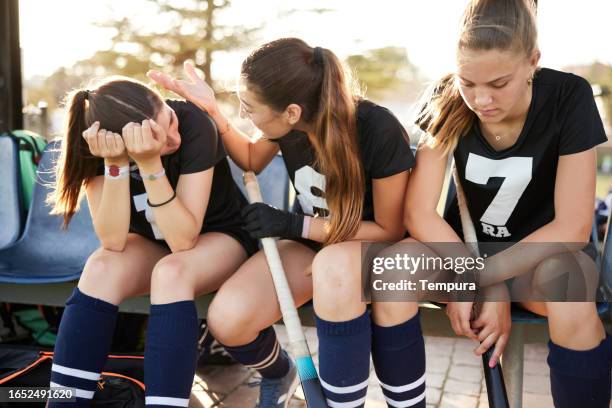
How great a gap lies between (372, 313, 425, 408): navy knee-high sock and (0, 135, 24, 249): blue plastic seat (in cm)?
166

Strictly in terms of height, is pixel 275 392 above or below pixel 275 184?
below

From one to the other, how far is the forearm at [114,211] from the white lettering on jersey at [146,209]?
3.1 inches

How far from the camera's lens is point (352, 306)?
4.83 feet

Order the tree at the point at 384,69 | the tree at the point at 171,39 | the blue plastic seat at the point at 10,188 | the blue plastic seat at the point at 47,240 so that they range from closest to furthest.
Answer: the blue plastic seat at the point at 47,240 → the blue plastic seat at the point at 10,188 → the tree at the point at 171,39 → the tree at the point at 384,69

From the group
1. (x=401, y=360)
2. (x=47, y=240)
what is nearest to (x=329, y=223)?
(x=401, y=360)

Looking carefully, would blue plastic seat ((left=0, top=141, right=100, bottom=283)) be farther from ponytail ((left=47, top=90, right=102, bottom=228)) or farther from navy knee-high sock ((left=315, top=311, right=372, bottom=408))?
navy knee-high sock ((left=315, top=311, right=372, bottom=408))

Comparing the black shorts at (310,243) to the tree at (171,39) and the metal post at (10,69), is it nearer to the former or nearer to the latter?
the metal post at (10,69)

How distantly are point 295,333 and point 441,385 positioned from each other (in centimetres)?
98

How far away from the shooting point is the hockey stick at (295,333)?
1.53 m

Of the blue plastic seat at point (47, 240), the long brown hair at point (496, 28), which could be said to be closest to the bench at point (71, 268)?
the blue plastic seat at point (47, 240)

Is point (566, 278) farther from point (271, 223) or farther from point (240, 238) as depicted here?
point (240, 238)

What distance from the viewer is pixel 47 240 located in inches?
96.4

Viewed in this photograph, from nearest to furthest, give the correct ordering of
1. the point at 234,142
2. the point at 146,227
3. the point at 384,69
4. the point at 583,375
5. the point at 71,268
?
the point at 583,375
the point at 146,227
the point at 234,142
the point at 71,268
the point at 384,69

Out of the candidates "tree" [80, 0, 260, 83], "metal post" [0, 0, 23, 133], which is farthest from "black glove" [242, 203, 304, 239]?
"tree" [80, 0, 260, 83]
